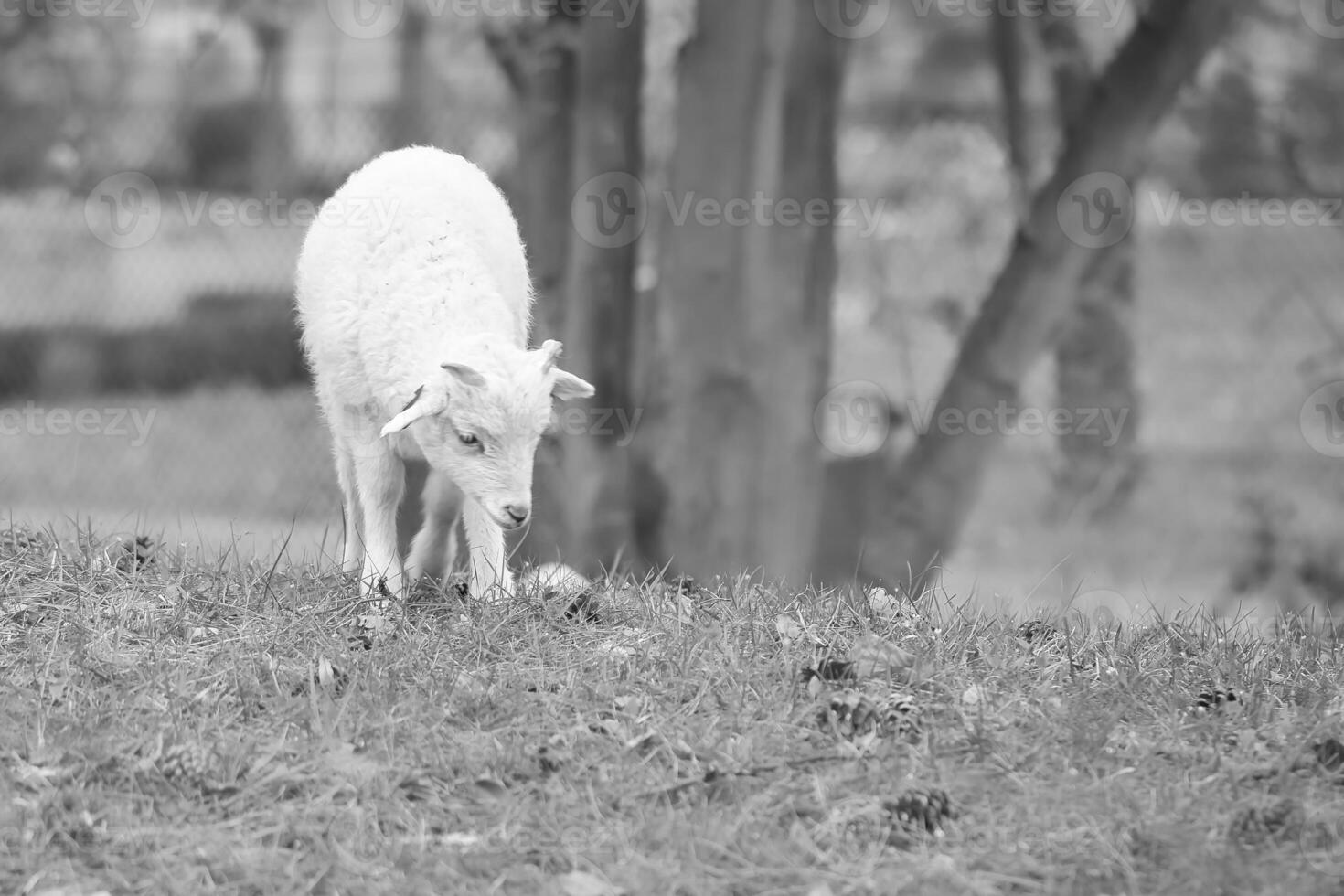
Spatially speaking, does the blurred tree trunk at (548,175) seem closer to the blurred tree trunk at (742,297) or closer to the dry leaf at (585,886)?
the blurred tree trunk at (742,297)

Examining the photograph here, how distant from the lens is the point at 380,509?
5070 mm

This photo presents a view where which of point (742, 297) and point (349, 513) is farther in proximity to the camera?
point (742, 297)

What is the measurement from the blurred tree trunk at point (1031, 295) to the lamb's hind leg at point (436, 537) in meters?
3.32

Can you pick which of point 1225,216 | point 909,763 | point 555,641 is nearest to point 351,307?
point 555,641

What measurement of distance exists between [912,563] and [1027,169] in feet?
8.21

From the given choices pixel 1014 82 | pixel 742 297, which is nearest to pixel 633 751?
pixel 742 297

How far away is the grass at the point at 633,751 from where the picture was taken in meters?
3.45

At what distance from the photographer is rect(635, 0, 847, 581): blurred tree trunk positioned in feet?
27.5

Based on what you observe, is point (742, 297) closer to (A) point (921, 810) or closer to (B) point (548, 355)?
(B) point (548, 355)

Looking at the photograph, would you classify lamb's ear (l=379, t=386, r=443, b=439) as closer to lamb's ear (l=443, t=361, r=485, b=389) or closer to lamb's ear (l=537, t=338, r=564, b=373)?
lamb's ear (l=443, t=361, r=485, b=389)

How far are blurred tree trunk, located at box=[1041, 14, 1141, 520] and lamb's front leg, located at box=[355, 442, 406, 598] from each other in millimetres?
6381

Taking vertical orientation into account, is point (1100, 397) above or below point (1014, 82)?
below

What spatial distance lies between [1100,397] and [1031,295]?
306 centimetres

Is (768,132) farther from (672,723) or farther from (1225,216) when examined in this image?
(672,723)
